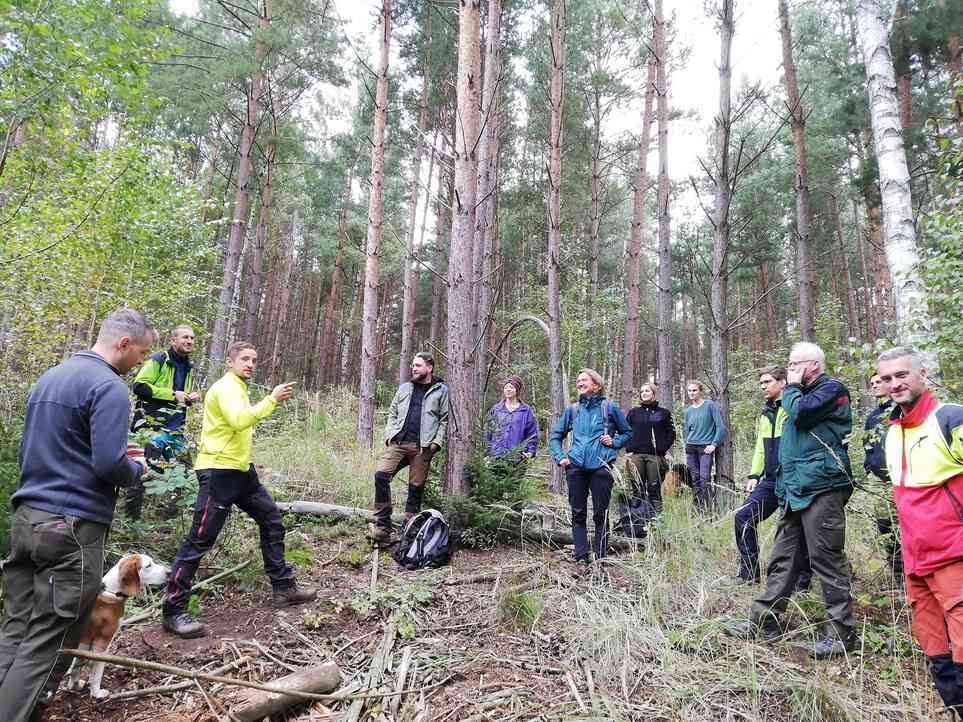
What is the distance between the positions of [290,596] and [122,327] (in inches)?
92.7

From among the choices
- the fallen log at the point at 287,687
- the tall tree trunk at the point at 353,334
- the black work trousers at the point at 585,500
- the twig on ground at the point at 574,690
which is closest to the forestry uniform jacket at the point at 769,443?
the black work trousers at the point at 585,500

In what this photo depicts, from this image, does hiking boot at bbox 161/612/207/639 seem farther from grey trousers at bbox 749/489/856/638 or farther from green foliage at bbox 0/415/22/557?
grey trousers at bbox 749/489/856/638

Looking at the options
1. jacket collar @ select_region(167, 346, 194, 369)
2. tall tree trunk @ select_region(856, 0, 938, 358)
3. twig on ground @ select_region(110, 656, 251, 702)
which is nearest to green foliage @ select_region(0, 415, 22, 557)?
jacket collar @ select_region(167, 346, 194, 369)

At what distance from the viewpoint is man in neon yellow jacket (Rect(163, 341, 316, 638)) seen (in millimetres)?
3479

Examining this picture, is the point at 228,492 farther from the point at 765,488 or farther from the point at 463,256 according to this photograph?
the point at 765,488

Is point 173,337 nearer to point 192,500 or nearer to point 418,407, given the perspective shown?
point 192,500

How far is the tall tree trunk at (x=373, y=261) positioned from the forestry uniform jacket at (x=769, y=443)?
24.6 feet

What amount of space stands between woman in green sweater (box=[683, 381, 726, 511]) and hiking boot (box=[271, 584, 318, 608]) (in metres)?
5.23

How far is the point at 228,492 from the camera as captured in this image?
370cm

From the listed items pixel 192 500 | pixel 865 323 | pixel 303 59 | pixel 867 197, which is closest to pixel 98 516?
pixel 192 500

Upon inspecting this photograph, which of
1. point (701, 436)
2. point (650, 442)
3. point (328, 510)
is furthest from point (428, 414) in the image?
point (701, 436)

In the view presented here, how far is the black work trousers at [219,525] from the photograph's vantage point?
11.4ft

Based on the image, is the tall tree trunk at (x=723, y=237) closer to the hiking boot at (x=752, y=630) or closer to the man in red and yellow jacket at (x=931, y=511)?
the hiking boot at (x=752, y=630)

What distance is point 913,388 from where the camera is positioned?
2.61 metres
